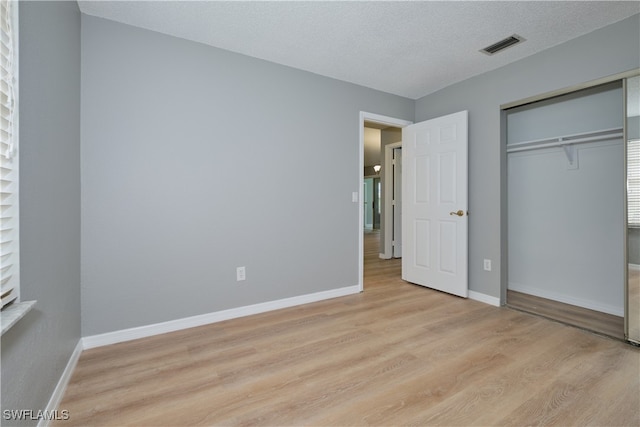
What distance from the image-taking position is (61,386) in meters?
1.63

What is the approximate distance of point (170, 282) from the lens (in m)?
2.46

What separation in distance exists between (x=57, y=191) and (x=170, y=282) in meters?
1.11

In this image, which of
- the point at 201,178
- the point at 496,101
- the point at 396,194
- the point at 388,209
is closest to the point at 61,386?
the point at 201,178

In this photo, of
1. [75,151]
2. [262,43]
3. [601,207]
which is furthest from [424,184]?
[75,151]

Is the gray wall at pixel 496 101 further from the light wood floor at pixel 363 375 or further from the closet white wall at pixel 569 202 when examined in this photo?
the light wood floor at pixel 363 375

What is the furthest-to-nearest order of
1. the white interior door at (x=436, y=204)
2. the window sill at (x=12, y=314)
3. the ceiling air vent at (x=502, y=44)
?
the white interior door at (x=436, y=204)
the ceiling air vent at (x=502, y=44)
the window sill at (x=12, y=314)

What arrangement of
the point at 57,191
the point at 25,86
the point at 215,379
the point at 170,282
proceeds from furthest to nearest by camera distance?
the point at 170,282
the point at 215,379
the point at 57,191
the point at 25,86

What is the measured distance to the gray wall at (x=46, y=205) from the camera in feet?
3.85

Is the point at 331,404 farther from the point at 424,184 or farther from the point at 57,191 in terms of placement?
the point at 424,184

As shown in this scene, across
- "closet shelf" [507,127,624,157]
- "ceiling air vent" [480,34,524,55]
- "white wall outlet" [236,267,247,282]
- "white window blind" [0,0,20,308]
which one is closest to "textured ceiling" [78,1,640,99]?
"ceiling air vent" [480,34,524,55]

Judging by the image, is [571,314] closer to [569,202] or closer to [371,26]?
[569,202]

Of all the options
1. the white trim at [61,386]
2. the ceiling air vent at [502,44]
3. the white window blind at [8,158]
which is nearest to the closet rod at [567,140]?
the ceiling air vent at [502,44]

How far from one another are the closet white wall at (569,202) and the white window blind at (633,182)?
61cm

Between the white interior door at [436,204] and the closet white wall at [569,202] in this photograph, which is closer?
the closet white wall at [569,202]
